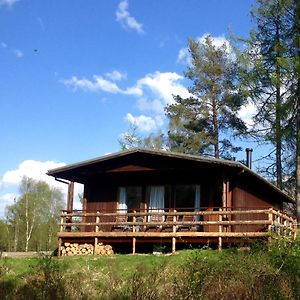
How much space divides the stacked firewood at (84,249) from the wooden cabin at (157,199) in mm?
267

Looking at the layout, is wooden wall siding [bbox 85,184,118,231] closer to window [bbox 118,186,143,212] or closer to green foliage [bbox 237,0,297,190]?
window [bbox 118,186,143,212]

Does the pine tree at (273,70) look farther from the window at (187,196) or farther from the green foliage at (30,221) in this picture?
the green foliage at (30,221)

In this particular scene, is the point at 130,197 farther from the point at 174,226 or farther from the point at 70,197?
the point at 174,226

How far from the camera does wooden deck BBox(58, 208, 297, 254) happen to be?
1850cm

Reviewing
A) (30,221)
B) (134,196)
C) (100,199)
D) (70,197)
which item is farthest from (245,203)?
(30,221)

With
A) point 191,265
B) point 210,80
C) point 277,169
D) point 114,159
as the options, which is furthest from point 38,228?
point 191,265

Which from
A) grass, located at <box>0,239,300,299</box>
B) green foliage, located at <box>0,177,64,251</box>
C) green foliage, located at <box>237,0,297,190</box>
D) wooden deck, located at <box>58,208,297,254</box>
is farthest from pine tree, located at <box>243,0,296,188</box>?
green foliage, located at <box>0,177,64,251</box>

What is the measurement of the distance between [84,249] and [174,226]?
3.80 meters

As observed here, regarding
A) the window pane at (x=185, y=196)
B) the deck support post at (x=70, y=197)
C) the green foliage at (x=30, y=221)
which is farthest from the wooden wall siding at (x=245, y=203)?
the green foliage at (x=30, y=221)

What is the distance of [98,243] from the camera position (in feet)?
68.4

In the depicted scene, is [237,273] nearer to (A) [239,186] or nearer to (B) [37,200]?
(A) [239,186]

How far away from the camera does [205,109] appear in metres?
39.8

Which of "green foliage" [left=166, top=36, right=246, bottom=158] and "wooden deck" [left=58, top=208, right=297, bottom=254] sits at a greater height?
"green foliage" [left=166, top=36, right=246, bottom=158]

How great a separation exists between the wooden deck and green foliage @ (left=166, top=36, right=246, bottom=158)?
1576 centimetres
